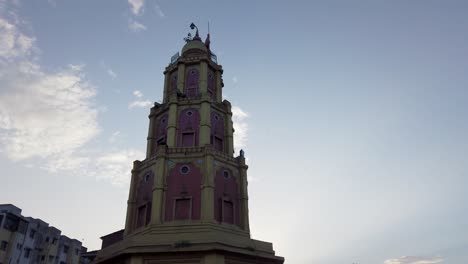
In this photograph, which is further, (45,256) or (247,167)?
(45,256)

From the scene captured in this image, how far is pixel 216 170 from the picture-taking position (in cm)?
3088

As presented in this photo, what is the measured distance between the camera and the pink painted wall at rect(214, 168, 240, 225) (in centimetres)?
2948

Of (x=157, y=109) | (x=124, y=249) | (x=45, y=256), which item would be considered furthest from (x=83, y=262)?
(x=124, y=249)

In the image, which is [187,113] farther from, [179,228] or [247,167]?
[179,228]

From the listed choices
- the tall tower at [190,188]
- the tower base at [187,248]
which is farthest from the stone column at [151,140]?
the tower base at [187,248]

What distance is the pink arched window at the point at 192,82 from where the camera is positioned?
120 feet

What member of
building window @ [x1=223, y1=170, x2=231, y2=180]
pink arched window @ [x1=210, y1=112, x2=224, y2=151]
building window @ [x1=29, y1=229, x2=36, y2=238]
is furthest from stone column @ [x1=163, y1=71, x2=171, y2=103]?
building window @ [x1=29, y1=229, x2=36, y2=238]

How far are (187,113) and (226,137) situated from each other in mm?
4280

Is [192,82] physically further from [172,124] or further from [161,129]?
[172,124]

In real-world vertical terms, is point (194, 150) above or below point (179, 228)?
above

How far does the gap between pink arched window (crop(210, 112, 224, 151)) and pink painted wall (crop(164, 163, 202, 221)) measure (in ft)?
13.8

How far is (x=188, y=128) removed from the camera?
33406 mm

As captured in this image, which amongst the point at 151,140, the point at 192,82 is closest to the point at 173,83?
the point at 192,82

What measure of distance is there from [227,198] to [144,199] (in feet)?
22.3
